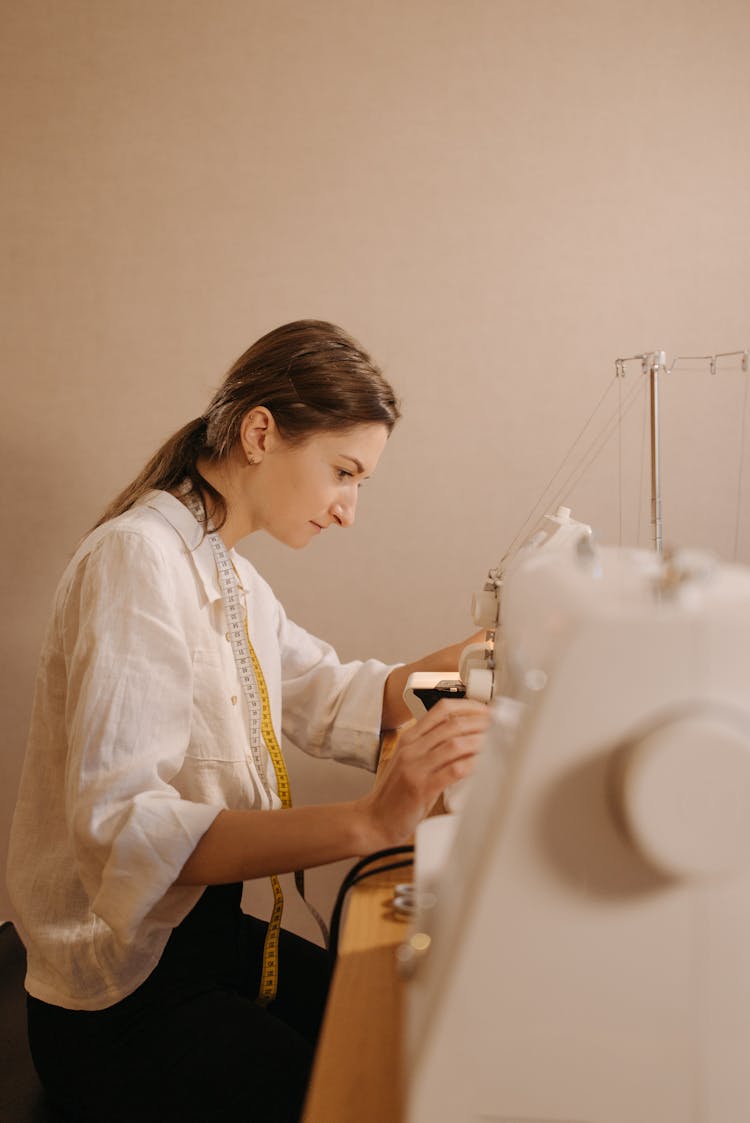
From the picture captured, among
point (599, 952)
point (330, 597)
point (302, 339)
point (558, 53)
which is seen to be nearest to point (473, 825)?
point (599, 952)

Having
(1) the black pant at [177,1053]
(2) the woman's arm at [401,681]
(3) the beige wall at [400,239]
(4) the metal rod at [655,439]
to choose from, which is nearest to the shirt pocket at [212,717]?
(1) the black pant at [177,1053]

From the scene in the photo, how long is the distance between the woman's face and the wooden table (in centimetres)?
58

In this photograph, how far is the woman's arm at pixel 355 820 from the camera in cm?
82

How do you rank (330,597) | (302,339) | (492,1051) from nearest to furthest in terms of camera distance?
(492,1051)
(302,339)
(330,597)

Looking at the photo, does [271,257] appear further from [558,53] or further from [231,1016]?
[231,1016]

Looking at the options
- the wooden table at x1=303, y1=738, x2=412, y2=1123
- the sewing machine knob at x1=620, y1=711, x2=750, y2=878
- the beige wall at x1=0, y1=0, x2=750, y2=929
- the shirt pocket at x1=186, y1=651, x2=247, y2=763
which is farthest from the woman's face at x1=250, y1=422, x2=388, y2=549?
the sewing machine knob at x1=620, y1=711, x2=750, y2=878

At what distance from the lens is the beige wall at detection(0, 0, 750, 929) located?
1909 millimetres

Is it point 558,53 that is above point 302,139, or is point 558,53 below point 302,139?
above

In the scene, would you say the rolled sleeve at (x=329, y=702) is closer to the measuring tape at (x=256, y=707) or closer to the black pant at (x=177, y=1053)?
the measuring tape at (x=256, y=707)

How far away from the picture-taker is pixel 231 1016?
90 centimetres

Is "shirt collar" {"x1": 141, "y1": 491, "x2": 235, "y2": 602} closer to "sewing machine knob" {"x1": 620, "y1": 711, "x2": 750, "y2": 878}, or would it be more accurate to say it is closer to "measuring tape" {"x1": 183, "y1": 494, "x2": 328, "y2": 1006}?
"measuring tape" {"x1": 183, "y1": 494, "x2": 328, "y2": 1006}

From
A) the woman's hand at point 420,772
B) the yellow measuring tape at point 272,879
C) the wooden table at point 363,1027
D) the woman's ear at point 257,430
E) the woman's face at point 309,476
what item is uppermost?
the woman's ear at point 257,430

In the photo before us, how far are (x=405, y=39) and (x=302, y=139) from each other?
302 millimetres

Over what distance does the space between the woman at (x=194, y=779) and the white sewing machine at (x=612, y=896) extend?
330 mm
